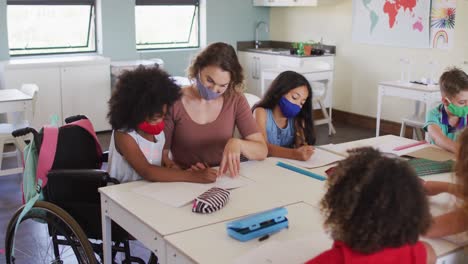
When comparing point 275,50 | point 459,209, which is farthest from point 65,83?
point 459,209

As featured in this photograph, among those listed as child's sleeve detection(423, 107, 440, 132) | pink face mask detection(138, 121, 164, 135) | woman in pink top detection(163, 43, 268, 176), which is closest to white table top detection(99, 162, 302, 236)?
pink face mask detection(138, 121, 164, 135)

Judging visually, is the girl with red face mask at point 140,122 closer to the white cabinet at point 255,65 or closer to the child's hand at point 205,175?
the child's hand at point 205,175

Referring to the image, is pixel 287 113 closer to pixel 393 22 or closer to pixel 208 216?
pixel 208 216

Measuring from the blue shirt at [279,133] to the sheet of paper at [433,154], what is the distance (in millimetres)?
597

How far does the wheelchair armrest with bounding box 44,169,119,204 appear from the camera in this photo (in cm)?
230

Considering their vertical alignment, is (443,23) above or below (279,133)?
above

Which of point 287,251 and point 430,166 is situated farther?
point 430,166

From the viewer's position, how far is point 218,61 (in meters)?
2.49

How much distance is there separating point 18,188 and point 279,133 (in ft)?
7.72

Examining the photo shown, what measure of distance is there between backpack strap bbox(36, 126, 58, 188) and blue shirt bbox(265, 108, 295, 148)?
107 cm

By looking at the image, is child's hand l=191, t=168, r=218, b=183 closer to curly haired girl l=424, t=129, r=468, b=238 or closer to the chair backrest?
curly haired girl l=424, t=129, r=468, b=238

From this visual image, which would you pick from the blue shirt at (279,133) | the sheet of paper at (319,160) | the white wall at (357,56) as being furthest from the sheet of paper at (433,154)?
the white wall at (357,56)

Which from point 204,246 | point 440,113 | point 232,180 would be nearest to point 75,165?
point 232,180

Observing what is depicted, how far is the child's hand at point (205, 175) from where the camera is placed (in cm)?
222
